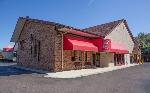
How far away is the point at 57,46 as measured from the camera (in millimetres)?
22047

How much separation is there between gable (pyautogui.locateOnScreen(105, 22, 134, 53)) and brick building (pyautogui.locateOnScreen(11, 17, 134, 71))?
1814 millimetres

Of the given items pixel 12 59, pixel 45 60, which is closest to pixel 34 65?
pixel 45 60

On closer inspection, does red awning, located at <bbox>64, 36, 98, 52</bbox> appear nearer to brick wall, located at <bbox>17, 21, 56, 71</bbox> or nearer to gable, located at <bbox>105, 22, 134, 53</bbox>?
brick wall, located at <bbox>17, 21, 56, 71</bbox>

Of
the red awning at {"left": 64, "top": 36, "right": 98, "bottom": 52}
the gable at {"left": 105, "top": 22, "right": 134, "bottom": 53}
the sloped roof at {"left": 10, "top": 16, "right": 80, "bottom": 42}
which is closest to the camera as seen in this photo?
the sloped roof at {"left": 10, "top": 16, "right": 80, "bottom": 42}

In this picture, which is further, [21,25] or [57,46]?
[21,25]

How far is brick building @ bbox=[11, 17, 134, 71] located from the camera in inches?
874

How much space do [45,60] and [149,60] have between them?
42.6 meters

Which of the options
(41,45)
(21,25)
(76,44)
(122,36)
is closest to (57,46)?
(76,44)

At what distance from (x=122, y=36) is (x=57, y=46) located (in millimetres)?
19842

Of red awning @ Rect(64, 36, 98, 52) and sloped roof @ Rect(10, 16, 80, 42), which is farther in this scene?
red awning @ Rect(64, 36, 98, 52)

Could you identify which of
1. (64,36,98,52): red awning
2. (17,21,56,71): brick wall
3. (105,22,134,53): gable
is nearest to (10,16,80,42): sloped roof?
(17,21,56,71): brick wall

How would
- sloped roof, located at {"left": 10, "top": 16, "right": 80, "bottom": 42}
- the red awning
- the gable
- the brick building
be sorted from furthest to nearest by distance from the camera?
the gable, the red awning, the brick building, sloped roof, located at {"left": 10, "top": 16, "right": 80, "bottom": 42}

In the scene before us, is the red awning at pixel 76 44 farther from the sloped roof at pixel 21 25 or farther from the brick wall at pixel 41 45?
the brick wall at pixel 41 45

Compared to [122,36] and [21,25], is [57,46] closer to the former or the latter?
[21,25]
